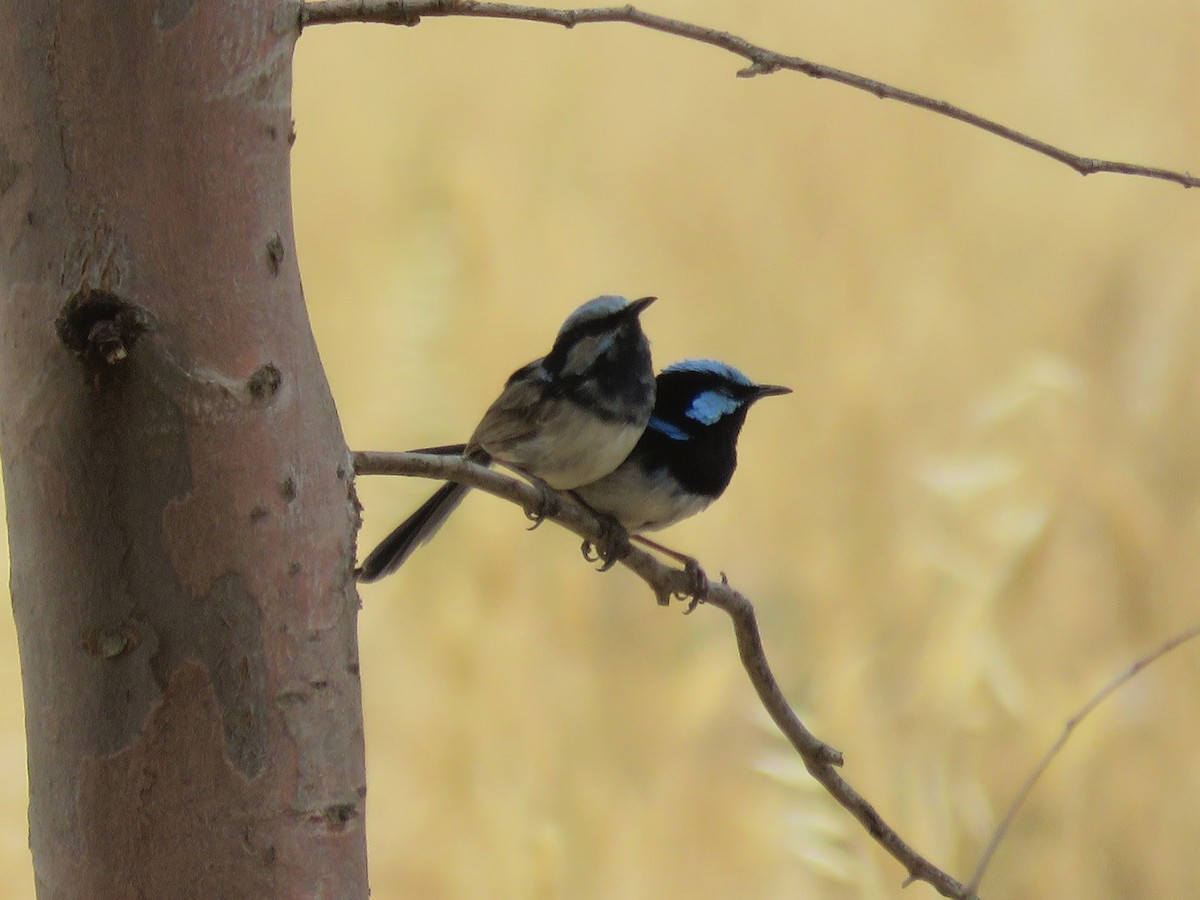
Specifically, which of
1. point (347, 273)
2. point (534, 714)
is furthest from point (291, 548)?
point (347, 273)

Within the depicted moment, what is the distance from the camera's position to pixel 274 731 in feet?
1.52

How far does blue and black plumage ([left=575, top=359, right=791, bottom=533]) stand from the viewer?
1.27 meters

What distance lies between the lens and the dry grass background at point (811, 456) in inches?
63.5

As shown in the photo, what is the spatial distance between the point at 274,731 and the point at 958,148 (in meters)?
1.60

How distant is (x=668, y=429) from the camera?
1.32 m

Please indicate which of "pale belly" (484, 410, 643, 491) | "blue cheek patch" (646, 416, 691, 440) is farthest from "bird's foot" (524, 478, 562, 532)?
"blue cheek patch" (646, 416, 691, 440)

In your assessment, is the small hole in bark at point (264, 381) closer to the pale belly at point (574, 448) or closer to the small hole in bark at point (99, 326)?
the small hole in bark at point (99, 326)

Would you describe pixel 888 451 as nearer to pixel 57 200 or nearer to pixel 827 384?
pixel 827 384

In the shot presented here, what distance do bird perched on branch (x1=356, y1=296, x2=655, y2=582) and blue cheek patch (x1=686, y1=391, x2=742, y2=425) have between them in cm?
11

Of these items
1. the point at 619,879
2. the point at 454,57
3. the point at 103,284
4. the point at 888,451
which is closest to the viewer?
the point at 103,284

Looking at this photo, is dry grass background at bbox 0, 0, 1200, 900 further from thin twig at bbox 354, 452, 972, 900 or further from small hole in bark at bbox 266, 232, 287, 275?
small hole in bark at bbox 266, 232, 287, 275

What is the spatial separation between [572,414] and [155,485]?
77 centimetres

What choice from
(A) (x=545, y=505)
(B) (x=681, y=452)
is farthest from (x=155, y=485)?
(B) (x=681, y=452)

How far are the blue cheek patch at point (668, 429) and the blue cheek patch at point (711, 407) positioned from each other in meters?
0.03
